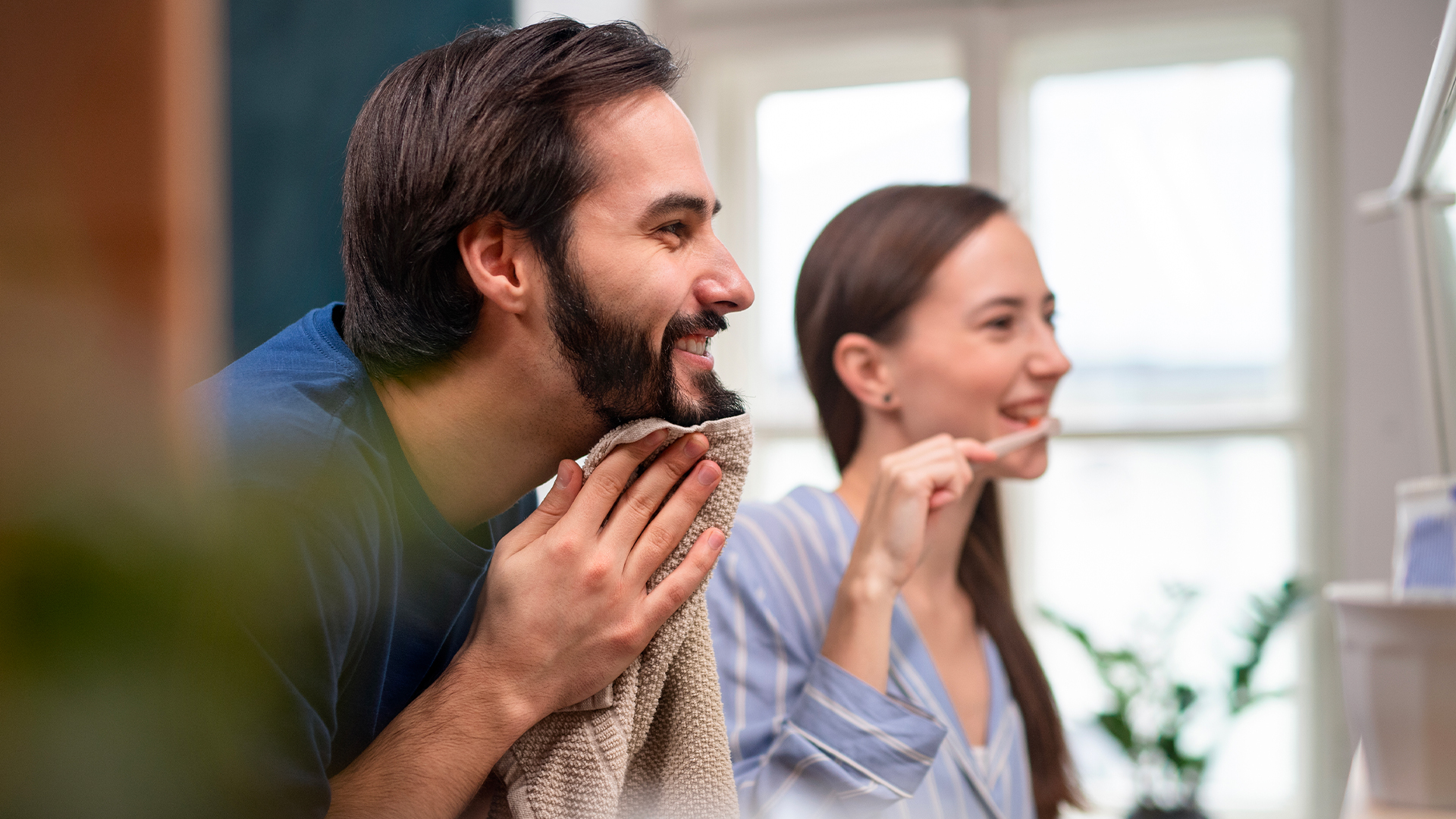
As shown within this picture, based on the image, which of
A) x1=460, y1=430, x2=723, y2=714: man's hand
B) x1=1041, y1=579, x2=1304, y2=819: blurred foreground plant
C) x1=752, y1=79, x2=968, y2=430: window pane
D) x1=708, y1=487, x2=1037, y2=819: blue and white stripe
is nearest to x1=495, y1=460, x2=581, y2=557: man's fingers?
x1=460, y1=430, x2=723, y2=714: man's hand

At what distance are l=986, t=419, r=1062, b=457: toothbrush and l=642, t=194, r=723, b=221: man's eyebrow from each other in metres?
0.31

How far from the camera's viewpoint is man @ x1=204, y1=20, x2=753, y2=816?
299mm

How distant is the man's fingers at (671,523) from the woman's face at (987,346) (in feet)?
0.99

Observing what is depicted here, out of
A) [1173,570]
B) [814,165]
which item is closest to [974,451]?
[814,165]

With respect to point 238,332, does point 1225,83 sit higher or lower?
higher

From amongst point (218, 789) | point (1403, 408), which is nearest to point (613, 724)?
point (218, 789)

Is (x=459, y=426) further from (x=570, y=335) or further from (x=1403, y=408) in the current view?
(x=1403, y=408)

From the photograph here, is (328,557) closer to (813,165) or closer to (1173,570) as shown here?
(813,165)

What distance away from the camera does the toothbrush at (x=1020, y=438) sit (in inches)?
23.6

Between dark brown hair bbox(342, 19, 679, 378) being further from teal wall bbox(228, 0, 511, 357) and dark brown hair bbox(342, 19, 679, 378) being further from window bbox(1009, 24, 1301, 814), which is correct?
window bbox(1009, 24, 1301, 814)

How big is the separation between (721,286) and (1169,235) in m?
1.04

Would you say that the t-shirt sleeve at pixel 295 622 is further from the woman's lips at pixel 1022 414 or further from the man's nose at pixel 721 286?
the woman's lips at pixel 1022 414

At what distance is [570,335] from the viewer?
328 mm

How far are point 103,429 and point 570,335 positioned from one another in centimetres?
20
